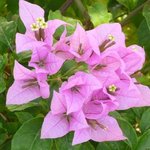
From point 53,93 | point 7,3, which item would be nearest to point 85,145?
point 53,93

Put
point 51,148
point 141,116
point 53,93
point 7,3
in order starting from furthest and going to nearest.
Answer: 1. point 7,3
2. point 141,116
3. point 51,148
4. point 53,93

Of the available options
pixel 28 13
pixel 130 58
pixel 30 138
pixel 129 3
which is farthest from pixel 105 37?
pixel 129 3

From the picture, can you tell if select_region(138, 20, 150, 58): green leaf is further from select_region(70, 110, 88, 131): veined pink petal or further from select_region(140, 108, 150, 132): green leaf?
select_region(70, 110, 88, 131): veined pink petal

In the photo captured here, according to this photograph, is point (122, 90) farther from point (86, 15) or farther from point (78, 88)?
point (86, 15)

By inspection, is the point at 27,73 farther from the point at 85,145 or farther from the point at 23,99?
the point at 85,145

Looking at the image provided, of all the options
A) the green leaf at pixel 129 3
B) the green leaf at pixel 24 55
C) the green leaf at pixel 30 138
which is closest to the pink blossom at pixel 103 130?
the green leaf at pixel 30 138

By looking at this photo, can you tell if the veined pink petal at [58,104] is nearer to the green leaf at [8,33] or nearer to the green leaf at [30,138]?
the green leaf at [30,138]
